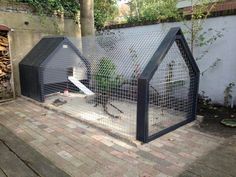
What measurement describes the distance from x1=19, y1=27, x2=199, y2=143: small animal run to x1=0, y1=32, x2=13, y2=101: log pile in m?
0.32

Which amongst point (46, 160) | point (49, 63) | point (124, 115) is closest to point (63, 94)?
point (49, 63)

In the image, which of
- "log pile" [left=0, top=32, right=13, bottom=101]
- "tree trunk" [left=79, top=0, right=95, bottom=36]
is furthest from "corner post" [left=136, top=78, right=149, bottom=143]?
"log pile" [left=0, top=32, right=13, bottom=101]

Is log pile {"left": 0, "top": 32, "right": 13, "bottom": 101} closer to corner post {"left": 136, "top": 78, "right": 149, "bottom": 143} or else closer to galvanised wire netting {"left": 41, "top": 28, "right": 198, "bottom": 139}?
galvanised wire netting {"left": 41, "top": 28, "right": 198, "bottom": 139}

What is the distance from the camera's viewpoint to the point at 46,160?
2.71m

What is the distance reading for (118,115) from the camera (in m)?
4.30

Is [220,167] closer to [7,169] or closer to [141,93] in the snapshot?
[141,93]

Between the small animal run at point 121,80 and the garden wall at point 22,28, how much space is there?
29cm

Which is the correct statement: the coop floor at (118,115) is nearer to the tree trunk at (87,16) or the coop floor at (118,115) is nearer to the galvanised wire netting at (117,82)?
the galvanised wire netting at (117,82)

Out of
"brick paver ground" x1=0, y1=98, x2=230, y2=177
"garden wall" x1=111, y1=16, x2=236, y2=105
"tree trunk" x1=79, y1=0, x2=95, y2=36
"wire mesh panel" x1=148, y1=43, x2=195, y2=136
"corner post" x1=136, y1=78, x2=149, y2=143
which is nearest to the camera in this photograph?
"brick paver ground" x1=0, y1=98, x2=230, y2=177

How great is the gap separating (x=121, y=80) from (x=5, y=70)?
3.21 metres

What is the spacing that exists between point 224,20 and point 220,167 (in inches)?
121

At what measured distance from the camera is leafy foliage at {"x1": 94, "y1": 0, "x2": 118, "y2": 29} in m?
7.59

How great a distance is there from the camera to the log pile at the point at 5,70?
532cm

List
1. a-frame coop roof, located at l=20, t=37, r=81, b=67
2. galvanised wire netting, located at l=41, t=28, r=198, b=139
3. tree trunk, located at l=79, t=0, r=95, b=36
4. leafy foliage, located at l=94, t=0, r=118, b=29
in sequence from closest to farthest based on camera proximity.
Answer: galvanised wire netting, located at l=41, t=28, r=198, b=139
a-frame coop roof, located at l=20, t=37, r=81, b=67
tree trunk, located at l=79, t=0, r=95, b=36
leafy foliage, located at l=94, t=0, r=118, b=29
